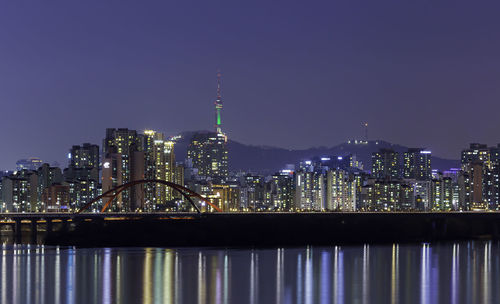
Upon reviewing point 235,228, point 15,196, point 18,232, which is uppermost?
point 15,196

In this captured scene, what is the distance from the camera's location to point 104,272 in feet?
281

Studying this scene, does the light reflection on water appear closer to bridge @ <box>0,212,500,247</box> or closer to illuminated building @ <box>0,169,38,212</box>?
bridge @ <box>0,212,500,247</box>

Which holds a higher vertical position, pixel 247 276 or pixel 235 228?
pixel 235 228

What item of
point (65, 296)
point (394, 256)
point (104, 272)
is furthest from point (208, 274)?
point (394, 256)

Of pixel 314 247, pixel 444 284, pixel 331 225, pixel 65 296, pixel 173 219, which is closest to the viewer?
pixel 65 296

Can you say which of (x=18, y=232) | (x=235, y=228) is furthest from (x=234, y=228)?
(x=18, y=232)

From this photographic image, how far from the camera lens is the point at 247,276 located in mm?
83000

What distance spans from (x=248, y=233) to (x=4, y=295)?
3211 inches

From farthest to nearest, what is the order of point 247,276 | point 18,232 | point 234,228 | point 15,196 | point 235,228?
point 15,196 → point 235,228 → point 234,228 → point 18,232 → point 247,276

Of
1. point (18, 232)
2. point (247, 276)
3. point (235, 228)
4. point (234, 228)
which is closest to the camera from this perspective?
point (247, 276)

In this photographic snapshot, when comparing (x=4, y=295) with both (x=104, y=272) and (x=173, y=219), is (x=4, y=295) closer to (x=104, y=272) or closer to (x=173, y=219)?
(x=104, y=272)

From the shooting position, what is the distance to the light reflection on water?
69438 mm

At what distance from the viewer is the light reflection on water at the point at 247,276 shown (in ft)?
228

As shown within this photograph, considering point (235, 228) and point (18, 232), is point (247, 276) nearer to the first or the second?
point (18, 232)
